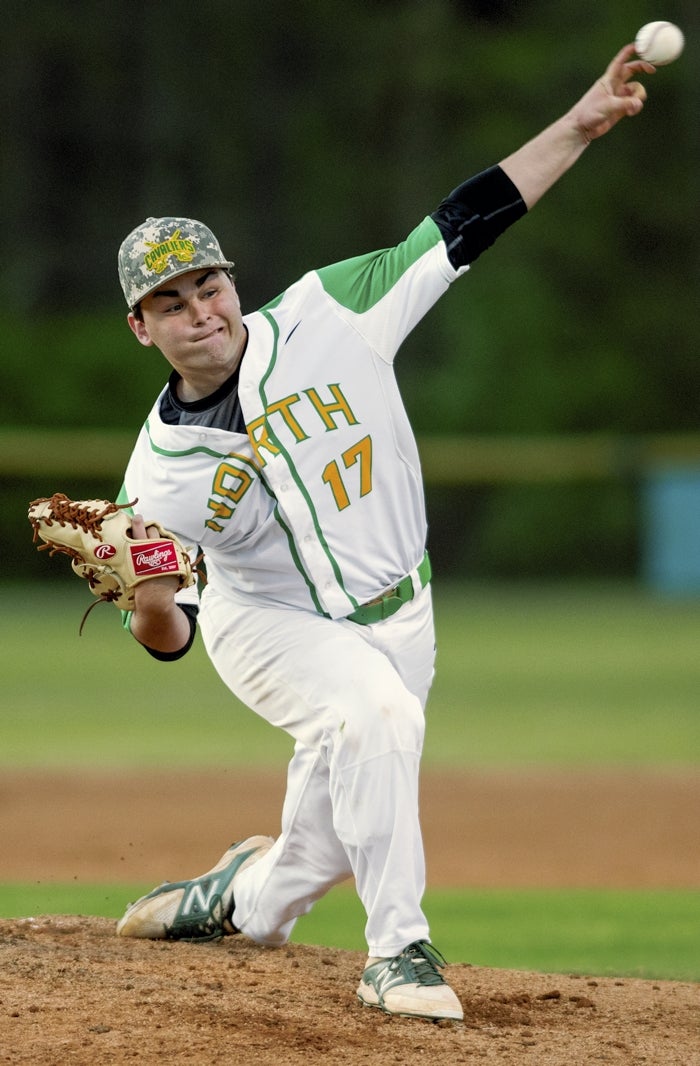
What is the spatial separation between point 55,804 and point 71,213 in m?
18.9

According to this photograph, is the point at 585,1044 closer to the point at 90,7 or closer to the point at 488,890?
the point at 488,890

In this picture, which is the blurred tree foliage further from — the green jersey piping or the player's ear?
the green jersey piping

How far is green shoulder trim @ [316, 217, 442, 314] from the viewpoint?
3.72 m

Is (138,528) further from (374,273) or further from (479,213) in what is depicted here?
(479,213)

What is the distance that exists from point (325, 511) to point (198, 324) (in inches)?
20.2

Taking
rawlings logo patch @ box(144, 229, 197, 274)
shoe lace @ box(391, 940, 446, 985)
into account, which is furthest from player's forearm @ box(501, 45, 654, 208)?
shoe lace @ box(391, 940, 446, 985)

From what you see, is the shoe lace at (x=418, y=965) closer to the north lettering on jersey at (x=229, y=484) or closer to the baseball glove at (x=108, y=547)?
the baseball glove at (x=108, y=547)

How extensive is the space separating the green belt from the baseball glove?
18.4 inches

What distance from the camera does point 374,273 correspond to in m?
3.74

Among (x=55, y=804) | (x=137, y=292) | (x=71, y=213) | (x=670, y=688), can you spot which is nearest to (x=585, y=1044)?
(x=137, y=292)

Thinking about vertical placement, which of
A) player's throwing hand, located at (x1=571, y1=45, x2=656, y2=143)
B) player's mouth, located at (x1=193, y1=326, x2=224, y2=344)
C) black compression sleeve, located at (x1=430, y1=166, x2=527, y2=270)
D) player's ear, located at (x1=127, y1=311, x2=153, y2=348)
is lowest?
player's mouth, located at (x1=193, y1=326, x2=224, y2=344)

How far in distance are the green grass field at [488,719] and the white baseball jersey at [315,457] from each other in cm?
156

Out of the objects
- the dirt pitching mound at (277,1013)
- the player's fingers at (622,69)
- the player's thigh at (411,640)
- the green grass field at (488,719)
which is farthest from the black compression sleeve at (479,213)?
the green grass field at (488,719)

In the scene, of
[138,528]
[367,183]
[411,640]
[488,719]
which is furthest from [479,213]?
[367,183]
